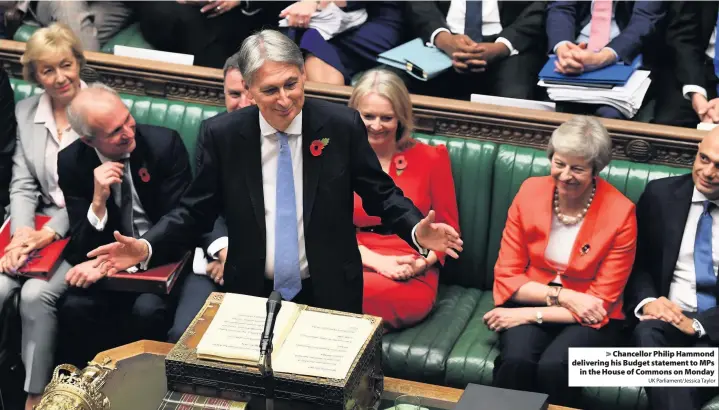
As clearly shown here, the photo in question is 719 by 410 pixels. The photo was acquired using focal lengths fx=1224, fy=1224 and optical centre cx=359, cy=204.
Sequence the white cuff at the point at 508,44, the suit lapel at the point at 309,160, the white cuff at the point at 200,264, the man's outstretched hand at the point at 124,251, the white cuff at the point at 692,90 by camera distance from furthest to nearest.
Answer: the white cuff at the point at 508,44
the white cuff at the point at 692,90
the white cuff at the point at 200,264
the man's outstretched hand at the point at 124,251
the suit lapel at the point at 309,160

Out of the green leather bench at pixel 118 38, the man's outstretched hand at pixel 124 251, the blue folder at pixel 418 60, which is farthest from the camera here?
the green leather bench at pixel 118 38

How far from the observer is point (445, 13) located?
18.7 ft

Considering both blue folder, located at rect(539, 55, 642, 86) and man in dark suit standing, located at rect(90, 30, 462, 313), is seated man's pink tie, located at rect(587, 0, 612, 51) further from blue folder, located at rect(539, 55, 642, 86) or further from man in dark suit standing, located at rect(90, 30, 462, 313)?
man in dark suit standing, located at rect(90, 30, 462, 313)

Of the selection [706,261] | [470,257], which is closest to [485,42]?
[470,257]

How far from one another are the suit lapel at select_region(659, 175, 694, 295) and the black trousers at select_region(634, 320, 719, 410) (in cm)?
18

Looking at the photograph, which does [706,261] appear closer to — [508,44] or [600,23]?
[600,23]

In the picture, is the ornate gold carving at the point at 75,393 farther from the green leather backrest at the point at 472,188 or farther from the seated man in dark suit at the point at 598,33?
the seated man in dark suit at the point at 598,33

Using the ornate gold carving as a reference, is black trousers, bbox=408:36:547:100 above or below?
above

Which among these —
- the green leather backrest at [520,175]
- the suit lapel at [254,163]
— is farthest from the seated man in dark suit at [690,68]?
the suit lapel at [254,163]

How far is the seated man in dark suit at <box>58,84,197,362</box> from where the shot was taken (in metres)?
4.78

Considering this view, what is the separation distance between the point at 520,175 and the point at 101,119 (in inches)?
66.6

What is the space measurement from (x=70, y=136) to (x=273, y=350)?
215 centimetres

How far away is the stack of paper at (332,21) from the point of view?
562cm

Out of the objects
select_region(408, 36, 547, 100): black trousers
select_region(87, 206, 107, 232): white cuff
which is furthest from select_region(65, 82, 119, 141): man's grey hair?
select_region(408, 36, 547, 100): black trousers
